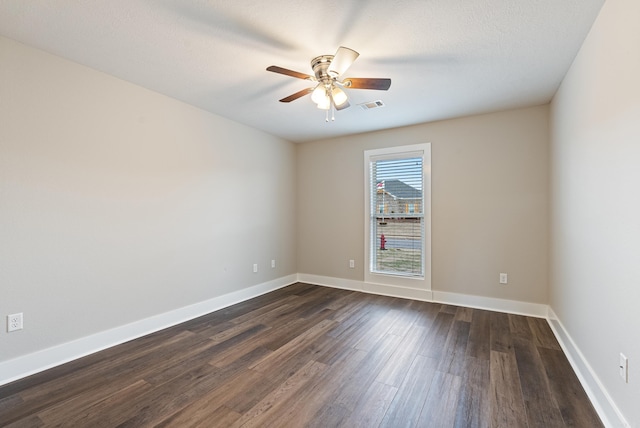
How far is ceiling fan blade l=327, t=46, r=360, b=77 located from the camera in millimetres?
1991

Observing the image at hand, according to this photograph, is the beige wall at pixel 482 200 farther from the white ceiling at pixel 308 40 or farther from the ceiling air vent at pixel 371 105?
the ceiling air vent at pixel 371 105

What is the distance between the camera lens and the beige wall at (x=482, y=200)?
3480 millimetres

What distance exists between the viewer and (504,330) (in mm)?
3062

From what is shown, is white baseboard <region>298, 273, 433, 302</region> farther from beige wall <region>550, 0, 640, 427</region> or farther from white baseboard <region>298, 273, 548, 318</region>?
beige wall <region>550, 0, 640, 427</region>

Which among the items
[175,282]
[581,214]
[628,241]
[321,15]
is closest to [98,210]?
[175,282]

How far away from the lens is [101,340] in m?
2.64

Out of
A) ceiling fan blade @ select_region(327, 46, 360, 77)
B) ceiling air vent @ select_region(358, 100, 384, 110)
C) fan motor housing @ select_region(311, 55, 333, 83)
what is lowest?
ceiling fan blade @ select_region(327, 46, 360, 77)

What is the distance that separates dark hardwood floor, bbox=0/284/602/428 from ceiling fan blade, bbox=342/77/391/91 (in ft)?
7.34

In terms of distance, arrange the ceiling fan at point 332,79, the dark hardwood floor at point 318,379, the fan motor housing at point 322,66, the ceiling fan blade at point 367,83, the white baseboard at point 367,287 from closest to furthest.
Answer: the dark hardwood floor at point 318,379 < the ceiling fan at point 332,79 < the ceiling fan blade at point 367,83 < the fan motor housing at point 322,66 < the white baseboard at point 367,287

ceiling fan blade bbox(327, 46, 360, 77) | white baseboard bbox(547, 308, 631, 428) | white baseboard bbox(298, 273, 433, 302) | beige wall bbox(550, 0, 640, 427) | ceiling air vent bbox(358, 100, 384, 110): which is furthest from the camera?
white baseboard bbox(298, 273, 433, 302)

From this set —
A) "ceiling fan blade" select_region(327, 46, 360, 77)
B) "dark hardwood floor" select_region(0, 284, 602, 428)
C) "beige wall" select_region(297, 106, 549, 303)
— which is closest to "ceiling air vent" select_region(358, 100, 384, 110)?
"beige wall" select_region(297, 106, 549, 303)

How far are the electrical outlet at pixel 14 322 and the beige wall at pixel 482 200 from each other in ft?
12.4

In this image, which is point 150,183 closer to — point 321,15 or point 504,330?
point 321,15

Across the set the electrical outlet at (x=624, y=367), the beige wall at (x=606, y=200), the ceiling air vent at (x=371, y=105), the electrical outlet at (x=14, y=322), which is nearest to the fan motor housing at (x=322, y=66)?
the ceiling air vent at (x=371, y=105)
